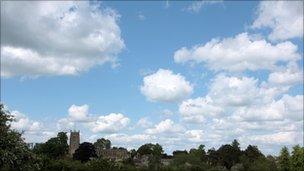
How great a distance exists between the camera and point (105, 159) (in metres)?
127

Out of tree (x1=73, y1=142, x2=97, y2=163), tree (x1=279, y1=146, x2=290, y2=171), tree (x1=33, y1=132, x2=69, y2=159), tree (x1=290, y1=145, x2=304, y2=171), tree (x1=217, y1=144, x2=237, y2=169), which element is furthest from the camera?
tree (x1=33, y1=132, x2=69, y2=159)

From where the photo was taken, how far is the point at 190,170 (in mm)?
125938

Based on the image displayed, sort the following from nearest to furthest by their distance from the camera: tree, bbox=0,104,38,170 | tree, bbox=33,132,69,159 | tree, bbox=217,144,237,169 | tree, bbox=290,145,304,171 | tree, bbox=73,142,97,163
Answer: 1. tree, bbox=0,104,38,170
2. tree, bbox=290,145,304,171
3. tree, bbox=73,142,97,163
4. tree, bbox=217,144,237,169
5. tree, bbox=33,132,69,159

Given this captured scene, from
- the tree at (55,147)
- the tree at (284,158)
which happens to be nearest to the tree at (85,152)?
the tree at (55,147)

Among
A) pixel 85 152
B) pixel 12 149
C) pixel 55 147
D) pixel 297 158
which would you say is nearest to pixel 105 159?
pixel 85 152

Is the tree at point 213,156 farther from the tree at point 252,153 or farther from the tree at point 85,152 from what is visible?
the tree at point 85,152

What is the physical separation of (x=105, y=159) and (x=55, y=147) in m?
60.4

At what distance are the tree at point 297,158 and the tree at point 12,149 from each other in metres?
Result: 111

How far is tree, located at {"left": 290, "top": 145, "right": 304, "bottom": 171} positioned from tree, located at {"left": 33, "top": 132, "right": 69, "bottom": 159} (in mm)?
73322

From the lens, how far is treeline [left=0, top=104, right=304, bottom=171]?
35156mm

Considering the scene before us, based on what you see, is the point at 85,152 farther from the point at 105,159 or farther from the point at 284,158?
the point at 284,158

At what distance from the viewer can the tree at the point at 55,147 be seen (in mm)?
181250

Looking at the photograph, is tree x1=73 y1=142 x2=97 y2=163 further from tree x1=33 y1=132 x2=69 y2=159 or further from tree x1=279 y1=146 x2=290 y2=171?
tree x1=279 y1=146 x2=290 y2=171

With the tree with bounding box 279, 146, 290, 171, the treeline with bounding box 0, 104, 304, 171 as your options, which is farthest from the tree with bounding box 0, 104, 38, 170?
the tree with bounding box 279, 146, 290, 171
